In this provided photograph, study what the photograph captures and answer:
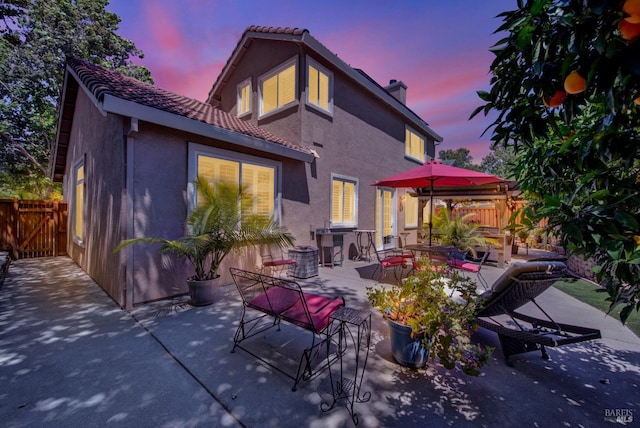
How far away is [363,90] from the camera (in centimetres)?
1053

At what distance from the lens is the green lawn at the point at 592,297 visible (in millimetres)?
4309

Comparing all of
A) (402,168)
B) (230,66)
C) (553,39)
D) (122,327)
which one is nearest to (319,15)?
(230,66)

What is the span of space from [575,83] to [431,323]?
2262 millimetres

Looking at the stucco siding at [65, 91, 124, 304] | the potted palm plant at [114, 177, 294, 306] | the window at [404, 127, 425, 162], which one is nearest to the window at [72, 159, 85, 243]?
the stucco siding at [65, 91, 124, 304]

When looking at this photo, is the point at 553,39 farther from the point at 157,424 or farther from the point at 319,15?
the point at 319,15

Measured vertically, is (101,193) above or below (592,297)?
above

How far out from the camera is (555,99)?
1.50m

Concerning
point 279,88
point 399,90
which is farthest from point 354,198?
point 399,90

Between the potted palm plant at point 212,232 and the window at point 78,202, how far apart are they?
16.6 ft

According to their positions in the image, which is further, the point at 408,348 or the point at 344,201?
the point at 344,201

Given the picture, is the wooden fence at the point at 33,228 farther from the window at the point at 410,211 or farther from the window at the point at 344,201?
the window at the point at 410,211

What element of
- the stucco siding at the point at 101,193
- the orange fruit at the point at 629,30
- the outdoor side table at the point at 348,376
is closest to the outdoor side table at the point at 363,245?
the outdoor side table at the point at 348,376

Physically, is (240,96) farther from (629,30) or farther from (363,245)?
(629,30)

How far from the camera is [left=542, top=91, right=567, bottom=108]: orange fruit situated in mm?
1477
